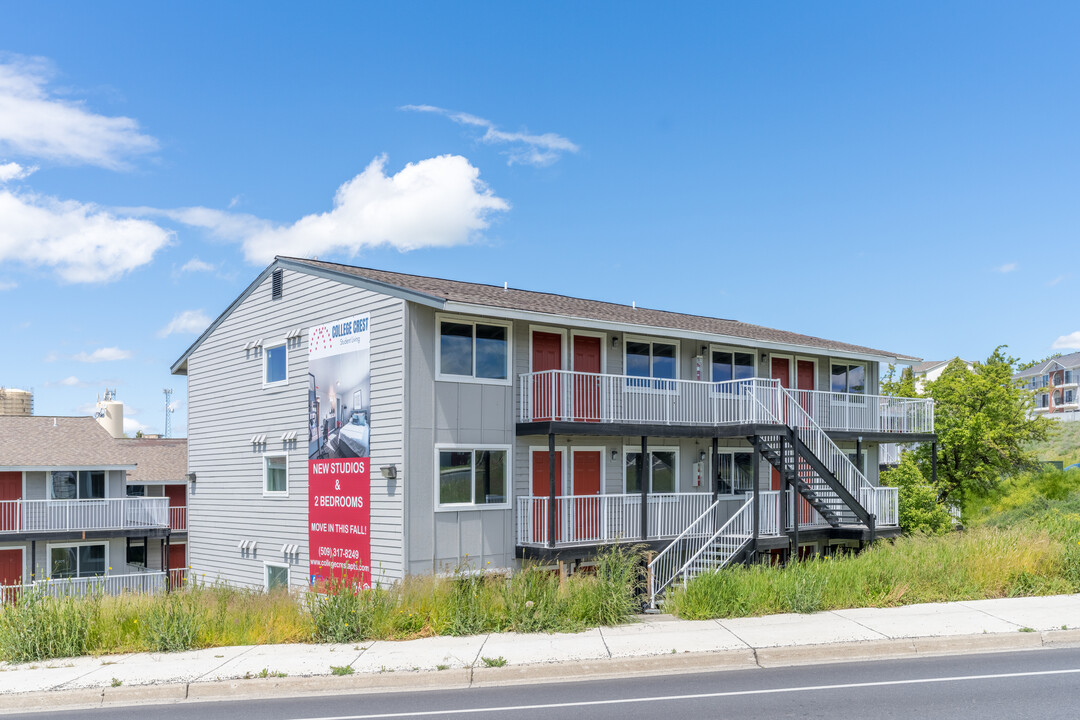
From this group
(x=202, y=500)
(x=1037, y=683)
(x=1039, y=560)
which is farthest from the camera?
(x=202, y=500)

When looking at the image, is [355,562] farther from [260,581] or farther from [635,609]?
[635,609]

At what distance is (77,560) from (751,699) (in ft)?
95.5

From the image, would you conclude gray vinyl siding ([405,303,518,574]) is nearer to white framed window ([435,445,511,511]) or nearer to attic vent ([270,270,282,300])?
white framed window ([435,445,511,511])

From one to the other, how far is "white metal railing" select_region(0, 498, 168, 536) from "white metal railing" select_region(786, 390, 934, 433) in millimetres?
22034

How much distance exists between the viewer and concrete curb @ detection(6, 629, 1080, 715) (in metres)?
9.79

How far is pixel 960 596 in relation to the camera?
13766mm

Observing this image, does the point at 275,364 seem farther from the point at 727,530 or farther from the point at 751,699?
the point at 751,699

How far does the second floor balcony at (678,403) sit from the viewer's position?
1983cm

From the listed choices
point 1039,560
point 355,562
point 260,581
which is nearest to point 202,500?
point 260,581

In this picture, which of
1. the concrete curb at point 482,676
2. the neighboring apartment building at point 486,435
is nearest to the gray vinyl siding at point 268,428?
the neighboring apartment building at point 486,435

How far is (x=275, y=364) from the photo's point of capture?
23.0m

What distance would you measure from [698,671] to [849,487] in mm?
14265

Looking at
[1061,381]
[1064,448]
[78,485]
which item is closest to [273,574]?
[78,485]

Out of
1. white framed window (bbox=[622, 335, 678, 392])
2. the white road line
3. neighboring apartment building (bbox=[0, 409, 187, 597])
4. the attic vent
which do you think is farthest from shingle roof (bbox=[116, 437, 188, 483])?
the white road line
